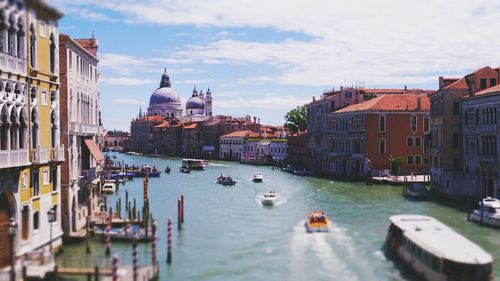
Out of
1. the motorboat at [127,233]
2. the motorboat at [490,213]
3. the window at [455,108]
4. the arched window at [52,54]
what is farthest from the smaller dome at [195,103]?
the arched window at [52,54]

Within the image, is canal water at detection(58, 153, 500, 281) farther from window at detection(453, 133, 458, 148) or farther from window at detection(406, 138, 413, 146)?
window at detection(406, 138, 413, 146)

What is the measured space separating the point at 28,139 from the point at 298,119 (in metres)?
62.5

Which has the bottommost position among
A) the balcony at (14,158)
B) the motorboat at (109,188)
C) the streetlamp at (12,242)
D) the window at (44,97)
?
the motorboat at (109,188)

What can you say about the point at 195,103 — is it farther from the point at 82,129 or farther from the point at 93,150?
the point at 82,129

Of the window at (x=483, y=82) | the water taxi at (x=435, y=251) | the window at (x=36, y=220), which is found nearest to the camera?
the water taxi at (x=435, y=251)

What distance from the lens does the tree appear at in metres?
76.0

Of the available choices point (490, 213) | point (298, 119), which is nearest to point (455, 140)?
point (490, 213)

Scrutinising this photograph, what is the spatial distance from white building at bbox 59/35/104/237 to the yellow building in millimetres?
1420

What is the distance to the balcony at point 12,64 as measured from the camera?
13.7 metres

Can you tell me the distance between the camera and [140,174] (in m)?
51.2

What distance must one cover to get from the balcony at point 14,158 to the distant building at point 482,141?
18.2 metres

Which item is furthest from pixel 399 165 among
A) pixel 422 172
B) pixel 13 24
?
pixel 13 24

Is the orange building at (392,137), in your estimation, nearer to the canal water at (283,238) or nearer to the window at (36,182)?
the canal water at (283,238)

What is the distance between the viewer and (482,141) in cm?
2692
